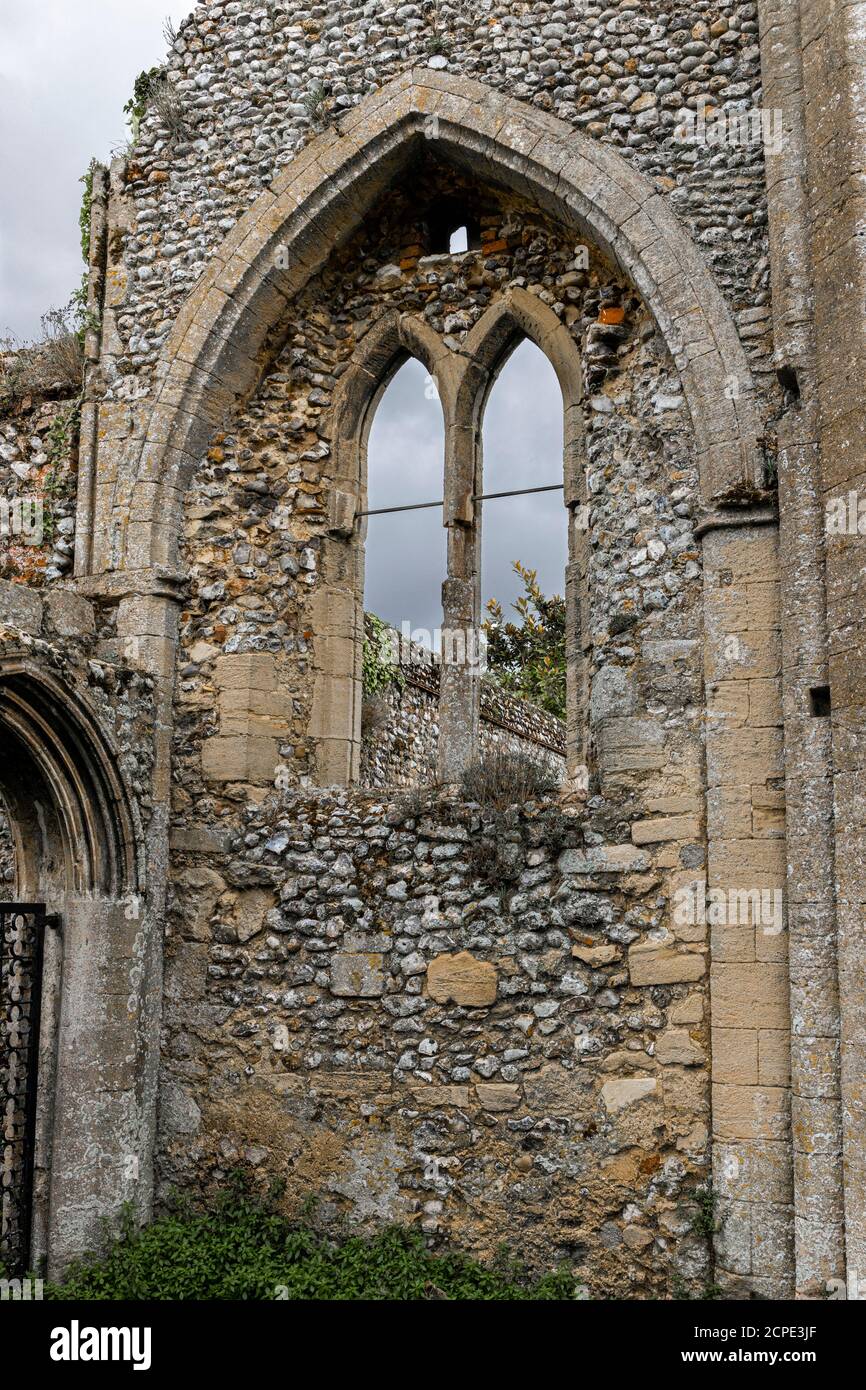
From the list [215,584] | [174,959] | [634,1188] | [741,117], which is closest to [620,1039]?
[634,1188]

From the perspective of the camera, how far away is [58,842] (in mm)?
6031

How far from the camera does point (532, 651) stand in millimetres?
15695

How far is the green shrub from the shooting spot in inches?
211

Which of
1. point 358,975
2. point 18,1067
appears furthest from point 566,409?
point 18,1067

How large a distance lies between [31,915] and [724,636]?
365 centimetres

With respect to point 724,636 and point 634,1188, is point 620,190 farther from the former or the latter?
point 634,1188

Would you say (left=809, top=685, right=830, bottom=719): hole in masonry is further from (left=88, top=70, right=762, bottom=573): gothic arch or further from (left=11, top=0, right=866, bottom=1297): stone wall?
(left=88, top=70, right=762, bottom=573): gothic arch

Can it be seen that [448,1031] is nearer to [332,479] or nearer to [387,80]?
[332,479]

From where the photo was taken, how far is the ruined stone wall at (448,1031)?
5379mm

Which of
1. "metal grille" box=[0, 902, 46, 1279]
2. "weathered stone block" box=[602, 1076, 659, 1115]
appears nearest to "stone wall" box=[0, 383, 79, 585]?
"metal grille" box=[0, 902, 46, 1279]

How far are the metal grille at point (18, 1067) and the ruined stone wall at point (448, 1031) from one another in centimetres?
78

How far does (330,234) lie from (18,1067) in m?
4.87

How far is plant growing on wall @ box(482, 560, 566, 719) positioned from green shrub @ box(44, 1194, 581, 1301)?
892 cm

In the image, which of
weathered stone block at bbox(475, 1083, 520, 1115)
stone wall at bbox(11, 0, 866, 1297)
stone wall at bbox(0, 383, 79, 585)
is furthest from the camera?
stone wall at bbox(0, 383, 79, 585)
